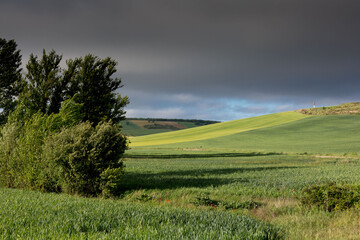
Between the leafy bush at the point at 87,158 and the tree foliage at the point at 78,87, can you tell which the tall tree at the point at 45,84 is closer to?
the tree foliage at the point at 78,87

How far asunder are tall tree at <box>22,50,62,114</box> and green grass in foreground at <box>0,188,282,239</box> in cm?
2227

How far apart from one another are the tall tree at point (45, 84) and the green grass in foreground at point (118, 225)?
2227 centimetres

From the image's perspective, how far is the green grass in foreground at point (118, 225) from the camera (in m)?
6.67

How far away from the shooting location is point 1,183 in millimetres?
20453

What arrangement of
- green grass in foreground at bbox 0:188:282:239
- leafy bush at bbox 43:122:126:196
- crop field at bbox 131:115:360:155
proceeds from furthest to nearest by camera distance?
crop field at bbox 131:115:360:155 → leafy bush at bbox 43:122:126:196 → green grass in foreground at bbox 0:188:282:239

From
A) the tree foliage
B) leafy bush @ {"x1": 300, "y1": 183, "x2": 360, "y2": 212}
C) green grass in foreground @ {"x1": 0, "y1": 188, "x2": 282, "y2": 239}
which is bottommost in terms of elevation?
leafy bush @ {"x1": 300, "y1": 183, "x2": 360, "y2": 212}

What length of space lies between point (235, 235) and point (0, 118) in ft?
104

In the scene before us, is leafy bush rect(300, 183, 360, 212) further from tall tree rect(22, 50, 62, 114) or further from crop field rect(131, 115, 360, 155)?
crop field rect(131, 115, 360, 155)

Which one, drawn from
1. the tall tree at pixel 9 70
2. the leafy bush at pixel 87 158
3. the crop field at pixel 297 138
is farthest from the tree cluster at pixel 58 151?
the crop field at pixel 297 138

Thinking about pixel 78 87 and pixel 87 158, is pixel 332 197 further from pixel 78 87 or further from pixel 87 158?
pixel 78 87

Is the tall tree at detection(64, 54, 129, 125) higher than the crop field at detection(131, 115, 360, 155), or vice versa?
the tall tree at detection(64, 54, 129, 125)

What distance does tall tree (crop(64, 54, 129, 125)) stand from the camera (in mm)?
31656

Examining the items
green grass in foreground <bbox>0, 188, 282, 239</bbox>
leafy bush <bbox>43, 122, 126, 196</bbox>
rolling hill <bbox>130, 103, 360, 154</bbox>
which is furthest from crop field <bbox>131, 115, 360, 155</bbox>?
green grass in foreground <bbox>0, 188, 282, 239</bbox>

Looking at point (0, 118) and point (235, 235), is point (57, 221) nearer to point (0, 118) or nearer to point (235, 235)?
point (235, 235)
